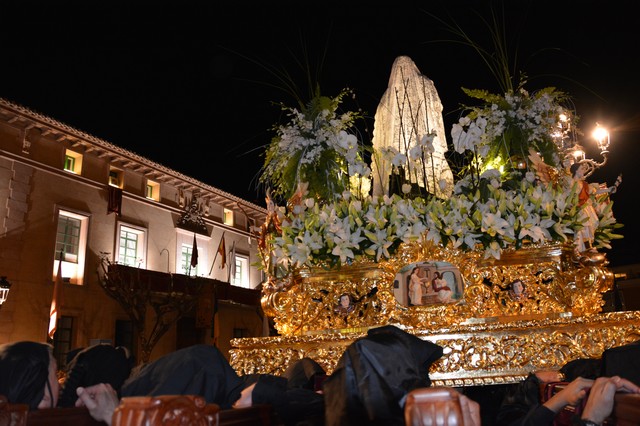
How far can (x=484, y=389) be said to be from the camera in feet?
13.4

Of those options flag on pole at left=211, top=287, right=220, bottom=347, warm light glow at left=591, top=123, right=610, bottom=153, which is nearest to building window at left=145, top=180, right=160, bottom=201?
flag on pole at left=211, top=287, right=220, bottom=347

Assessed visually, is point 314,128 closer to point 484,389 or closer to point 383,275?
point 383,275

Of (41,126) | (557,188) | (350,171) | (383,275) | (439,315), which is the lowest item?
(439,315)

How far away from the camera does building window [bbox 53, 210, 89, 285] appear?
69.4 feet

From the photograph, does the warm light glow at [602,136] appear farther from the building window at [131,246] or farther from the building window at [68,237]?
the building window at [131,246]

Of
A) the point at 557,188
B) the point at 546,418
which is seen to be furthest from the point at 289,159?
the point at 546,418

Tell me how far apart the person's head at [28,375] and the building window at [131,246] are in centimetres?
2176

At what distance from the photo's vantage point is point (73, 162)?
74.6 ft

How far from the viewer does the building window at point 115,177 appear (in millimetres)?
24375

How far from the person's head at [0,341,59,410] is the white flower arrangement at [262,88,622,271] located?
1993 mm

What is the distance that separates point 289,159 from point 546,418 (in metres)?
3.18

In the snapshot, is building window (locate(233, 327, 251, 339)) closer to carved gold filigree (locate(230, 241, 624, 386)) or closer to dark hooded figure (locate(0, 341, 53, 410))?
carved gold filigree (locate(230, 241, 624, 386))

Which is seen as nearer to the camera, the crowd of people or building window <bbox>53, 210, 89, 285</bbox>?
the crowd of people

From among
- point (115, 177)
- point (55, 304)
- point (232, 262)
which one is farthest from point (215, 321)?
point (115, 177)
